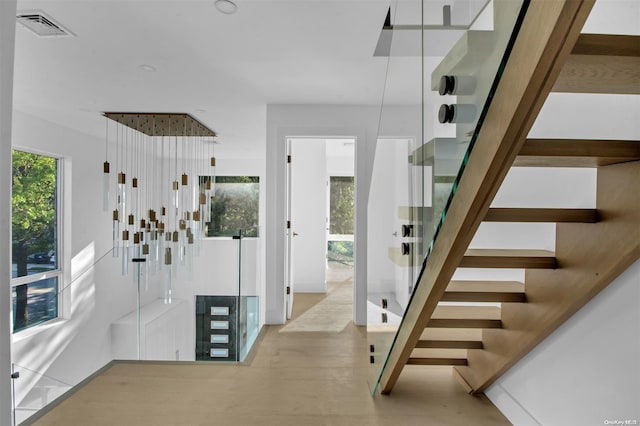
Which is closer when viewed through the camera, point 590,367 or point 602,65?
point 602,65

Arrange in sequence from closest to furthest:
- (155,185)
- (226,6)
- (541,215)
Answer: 1. (541,215)
2. (226,6)
3. (155,185)

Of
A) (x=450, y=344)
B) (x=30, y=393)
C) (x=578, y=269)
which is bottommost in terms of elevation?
(x=30, y=393)

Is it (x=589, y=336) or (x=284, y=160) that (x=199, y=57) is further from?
(x=589, y=336)

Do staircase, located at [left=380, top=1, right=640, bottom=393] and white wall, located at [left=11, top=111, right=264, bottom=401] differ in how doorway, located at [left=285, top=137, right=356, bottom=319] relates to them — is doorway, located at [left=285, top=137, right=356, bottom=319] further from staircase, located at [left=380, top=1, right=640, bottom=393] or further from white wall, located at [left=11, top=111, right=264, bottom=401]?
staircase, located at [left=380, top=1, right=640, bottom=393]

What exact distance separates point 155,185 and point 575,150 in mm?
7796

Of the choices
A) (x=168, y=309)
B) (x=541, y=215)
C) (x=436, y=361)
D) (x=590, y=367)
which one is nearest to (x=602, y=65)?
(x=541, y=215)

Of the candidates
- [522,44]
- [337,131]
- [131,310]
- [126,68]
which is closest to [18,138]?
[126,68]

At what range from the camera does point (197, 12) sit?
2117mm

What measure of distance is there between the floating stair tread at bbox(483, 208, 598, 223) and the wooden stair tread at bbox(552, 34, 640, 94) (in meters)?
0.47

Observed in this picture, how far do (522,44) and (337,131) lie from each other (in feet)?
10.7

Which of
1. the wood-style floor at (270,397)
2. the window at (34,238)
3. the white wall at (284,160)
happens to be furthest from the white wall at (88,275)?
the wood-style floor at (270,397)

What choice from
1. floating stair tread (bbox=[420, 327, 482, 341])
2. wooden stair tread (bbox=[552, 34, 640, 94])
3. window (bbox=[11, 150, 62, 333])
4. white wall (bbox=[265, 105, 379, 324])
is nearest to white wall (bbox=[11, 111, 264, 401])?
window (bbox=[11, 150, 62, 333])

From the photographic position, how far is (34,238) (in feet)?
15.0

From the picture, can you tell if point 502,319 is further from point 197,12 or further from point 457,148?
point 197,12
